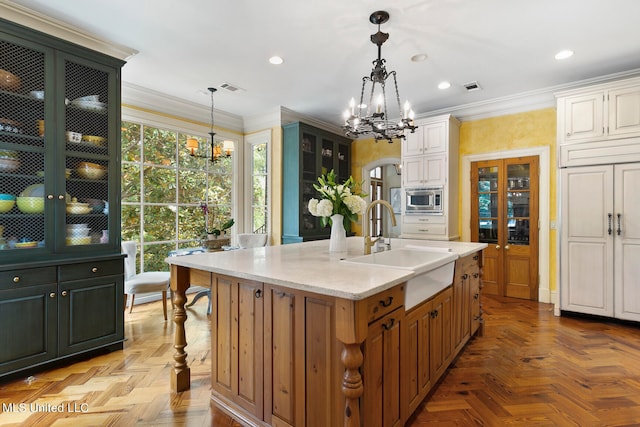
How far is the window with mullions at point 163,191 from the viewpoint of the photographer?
427 centimetres

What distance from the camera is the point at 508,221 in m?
4.59

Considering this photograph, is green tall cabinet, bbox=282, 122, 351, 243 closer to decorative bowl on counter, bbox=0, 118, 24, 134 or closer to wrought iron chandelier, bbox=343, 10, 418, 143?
wrought iron chandelier, bbox=343, 10, 418, 143

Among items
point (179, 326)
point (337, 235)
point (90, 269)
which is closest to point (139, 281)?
point (90, 269)

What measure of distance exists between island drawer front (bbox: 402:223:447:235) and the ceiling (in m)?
1.82

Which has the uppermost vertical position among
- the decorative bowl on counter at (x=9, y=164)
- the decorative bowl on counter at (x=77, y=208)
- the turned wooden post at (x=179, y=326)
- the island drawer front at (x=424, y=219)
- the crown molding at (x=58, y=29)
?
the crown molding at (x=58, y=29)

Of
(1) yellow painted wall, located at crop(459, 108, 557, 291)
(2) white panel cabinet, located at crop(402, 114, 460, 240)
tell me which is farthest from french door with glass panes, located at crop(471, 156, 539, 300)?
(2) white panel cabinet, located at crop(402, 114, 460, 240)

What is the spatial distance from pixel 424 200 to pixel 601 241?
80.3 inches

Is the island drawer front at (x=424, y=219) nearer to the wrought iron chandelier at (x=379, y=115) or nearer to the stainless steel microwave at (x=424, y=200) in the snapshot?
the stainless steel microwave at (x=424, y=200)

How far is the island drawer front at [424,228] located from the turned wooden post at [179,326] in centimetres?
357

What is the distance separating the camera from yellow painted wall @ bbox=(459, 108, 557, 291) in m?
4.26

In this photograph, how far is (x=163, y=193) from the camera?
4.58 meters

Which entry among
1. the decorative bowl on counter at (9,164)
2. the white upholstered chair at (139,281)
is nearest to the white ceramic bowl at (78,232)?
the decorative bowl on counter at (9,164)

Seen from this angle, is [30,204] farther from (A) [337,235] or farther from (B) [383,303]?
(B) [383,303]

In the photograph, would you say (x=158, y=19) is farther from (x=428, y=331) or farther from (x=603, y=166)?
(x=603, y=166)
